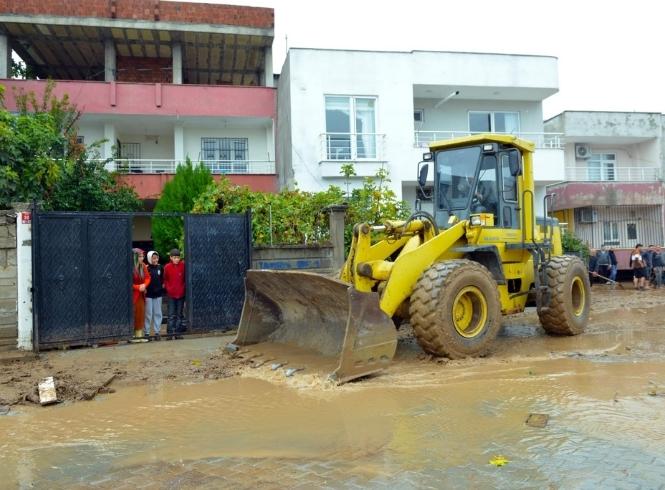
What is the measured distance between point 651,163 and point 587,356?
23.7 meters

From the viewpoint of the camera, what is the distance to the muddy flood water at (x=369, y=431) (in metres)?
3.97

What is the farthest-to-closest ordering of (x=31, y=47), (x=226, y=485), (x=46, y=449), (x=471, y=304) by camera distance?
(x=31, y=47) → (x=471, y=304) → (x=46, y=449) → (x=226, y=485)

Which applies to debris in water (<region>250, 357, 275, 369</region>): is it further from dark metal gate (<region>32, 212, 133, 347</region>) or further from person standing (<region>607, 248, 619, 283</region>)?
person standing (<region>607, 248, 619, 283</region>)

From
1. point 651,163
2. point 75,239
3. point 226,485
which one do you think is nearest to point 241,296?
point 75,239

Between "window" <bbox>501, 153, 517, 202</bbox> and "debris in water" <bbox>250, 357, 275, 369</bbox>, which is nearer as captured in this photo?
"debris in water" <bbox>250, 357, 275, 369</bbox>

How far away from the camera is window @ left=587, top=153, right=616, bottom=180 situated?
91.8 ft

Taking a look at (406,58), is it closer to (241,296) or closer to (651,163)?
(241,296)

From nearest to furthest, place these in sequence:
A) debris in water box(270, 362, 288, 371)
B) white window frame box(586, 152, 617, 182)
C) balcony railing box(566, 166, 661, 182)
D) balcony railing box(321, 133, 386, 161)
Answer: debris in water box(270, 362, 288, 371) < balcony railing box(321, 133, 386, 161) < balcony railing box(566, 166, 661, 182) < white window frame box(586, 152, 617, 182)

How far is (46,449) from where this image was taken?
15.4 ft

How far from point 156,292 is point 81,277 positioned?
1370 mm

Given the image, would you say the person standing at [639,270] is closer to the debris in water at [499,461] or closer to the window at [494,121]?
the window at [494,121]

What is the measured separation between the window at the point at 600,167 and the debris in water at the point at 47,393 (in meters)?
26.7

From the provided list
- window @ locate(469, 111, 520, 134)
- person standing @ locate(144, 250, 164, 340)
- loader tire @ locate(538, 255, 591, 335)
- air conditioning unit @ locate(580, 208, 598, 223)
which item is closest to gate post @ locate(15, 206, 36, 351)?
person standing @ locate(144, 250, 164, 340)

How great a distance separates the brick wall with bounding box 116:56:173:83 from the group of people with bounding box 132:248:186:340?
16.8 m
